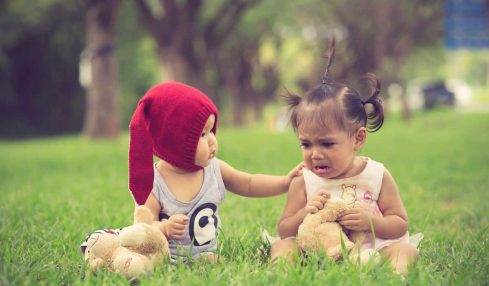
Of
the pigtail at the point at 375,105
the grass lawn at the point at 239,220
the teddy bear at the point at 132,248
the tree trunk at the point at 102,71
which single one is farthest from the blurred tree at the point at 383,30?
the teddy bear at the point at 132,248

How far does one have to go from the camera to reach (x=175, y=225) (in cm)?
311

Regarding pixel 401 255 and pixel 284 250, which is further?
pixel 284 250

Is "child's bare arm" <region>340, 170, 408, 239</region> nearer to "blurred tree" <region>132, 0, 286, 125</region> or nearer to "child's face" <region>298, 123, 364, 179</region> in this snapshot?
"child's face" <region>298, 123, 364, 179</region>

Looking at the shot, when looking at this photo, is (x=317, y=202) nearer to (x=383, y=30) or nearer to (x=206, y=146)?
(x=206, y=146)

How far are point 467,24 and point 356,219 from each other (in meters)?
15.6

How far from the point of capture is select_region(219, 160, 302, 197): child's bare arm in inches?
140

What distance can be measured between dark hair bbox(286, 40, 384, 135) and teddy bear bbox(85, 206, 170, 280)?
94cm

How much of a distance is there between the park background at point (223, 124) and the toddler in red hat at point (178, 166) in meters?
0.22

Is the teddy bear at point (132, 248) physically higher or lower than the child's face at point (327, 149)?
lower

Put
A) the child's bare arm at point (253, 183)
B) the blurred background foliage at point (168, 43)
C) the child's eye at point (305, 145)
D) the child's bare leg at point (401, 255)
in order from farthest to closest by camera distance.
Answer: the blurred background foliage at point (168, 43) < the child's bare arm at point (253, 183) < the child's eye at point (305, 145) < the child's bare leg at point (401, 255)

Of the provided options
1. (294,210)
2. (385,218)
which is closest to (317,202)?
(294,210)

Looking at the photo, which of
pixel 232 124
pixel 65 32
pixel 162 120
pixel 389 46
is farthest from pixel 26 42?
pixel 162 120

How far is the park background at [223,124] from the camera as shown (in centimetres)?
330

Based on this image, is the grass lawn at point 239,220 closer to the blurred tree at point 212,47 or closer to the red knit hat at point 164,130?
the red knit hat at point 164,130
